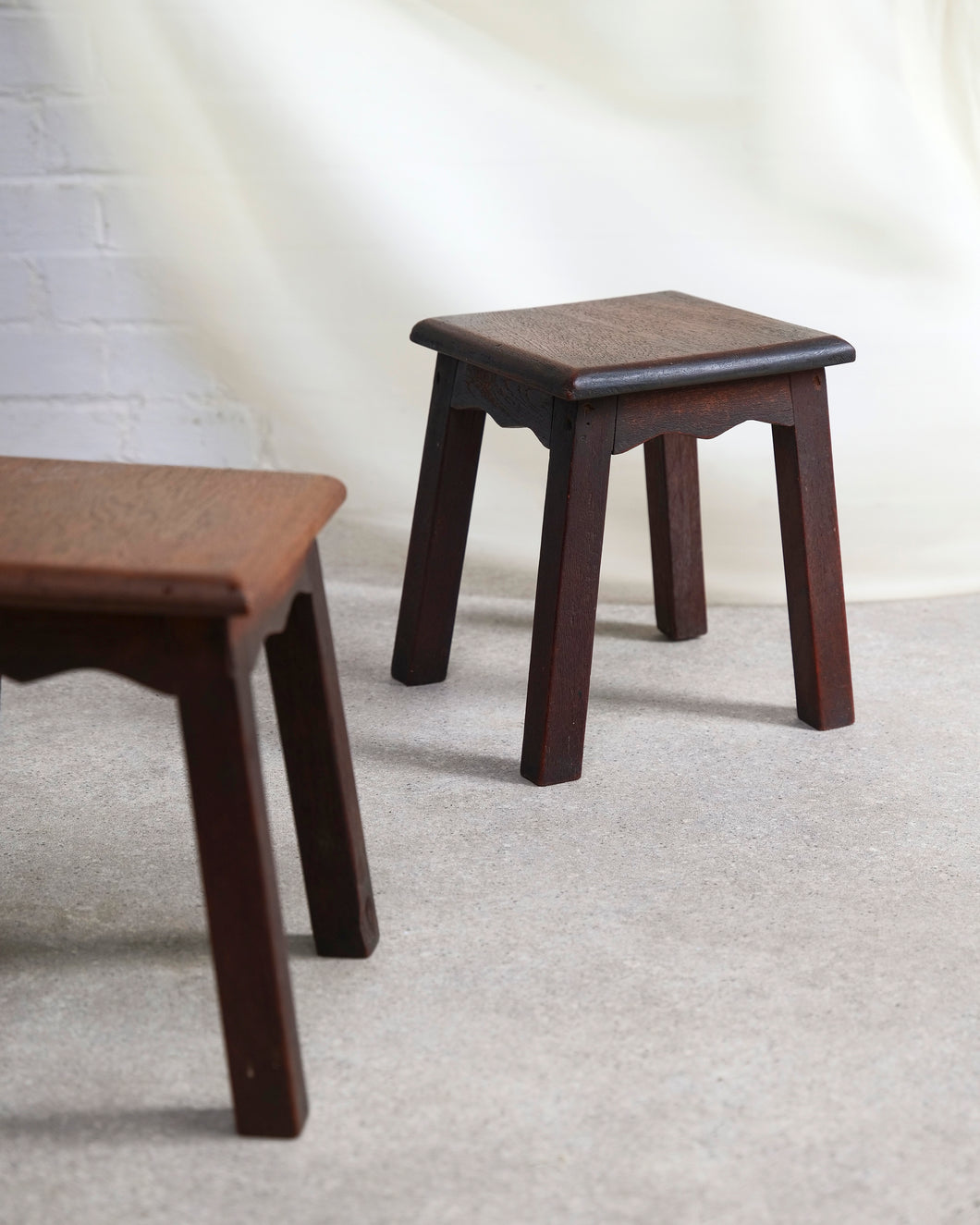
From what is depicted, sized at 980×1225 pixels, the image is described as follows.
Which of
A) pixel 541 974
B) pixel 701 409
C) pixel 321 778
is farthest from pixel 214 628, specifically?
pixel 701 409

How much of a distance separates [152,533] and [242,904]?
22 cm

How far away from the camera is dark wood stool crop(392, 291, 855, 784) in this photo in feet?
4.15

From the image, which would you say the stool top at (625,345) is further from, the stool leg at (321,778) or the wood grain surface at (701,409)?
the stool leg at (321,778)

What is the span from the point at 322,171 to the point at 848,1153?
1.35 metres

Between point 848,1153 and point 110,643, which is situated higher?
point 110,643

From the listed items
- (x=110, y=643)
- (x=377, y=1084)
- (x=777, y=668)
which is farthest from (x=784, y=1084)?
(x=777, y=668)

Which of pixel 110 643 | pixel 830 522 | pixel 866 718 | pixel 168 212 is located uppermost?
pixel 168 212

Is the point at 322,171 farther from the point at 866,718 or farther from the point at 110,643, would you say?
the point at 110,643

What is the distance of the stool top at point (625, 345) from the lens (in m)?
1.24

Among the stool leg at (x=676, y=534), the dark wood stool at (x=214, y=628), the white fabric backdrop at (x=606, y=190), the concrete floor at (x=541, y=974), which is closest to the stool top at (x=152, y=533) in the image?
the dark wood stool at (x=214, y=628)

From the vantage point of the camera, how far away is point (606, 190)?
72.9 inches

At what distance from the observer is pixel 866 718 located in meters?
1.46

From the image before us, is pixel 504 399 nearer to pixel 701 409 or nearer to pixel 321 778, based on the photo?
pixel 701 409

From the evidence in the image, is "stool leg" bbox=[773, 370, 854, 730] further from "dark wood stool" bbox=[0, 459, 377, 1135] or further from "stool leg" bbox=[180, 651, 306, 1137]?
"stool leg" bbox=[180, 651, 306, 1137]
